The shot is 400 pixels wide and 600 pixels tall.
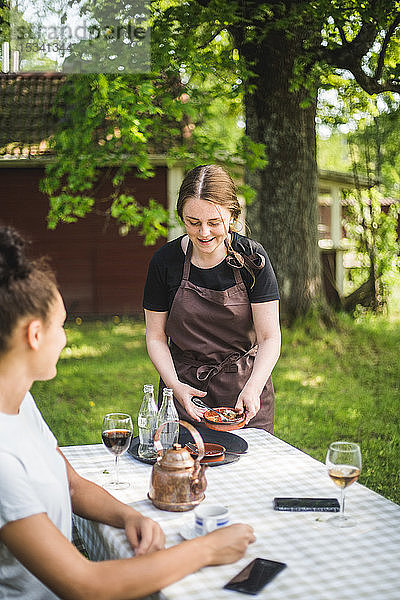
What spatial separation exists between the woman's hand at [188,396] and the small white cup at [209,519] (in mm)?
960

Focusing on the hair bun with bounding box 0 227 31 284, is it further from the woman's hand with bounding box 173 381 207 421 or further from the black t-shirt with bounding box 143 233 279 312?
the black t-shirt with bounding box 143 233 279 312

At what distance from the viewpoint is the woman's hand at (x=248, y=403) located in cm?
292

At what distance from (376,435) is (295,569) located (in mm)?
4872

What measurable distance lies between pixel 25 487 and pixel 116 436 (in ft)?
2.27

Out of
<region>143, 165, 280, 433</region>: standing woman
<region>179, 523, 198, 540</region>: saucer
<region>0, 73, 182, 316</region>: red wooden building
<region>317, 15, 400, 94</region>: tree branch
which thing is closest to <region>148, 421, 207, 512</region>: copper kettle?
<region>179, 523, 198, 540</region>: saucer

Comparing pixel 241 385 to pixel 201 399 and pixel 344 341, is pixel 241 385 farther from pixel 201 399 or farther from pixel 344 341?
pixel 344 341

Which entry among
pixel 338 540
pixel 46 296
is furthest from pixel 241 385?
pixel 46 296

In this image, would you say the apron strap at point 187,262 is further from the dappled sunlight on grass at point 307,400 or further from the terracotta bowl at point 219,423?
the dappled sunlight on grass at point 307,400

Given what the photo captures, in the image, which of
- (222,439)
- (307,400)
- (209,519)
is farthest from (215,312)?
(307,400)

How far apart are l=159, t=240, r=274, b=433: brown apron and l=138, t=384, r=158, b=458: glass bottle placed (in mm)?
576

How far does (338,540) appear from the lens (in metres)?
1.92

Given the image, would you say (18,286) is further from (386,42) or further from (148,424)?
(386,42)

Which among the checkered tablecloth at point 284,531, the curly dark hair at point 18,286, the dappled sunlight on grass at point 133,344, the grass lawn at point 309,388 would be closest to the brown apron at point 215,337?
the checkered tablecloth at point 284,531

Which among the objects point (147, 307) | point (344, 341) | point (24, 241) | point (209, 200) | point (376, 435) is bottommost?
point (376, 435)
